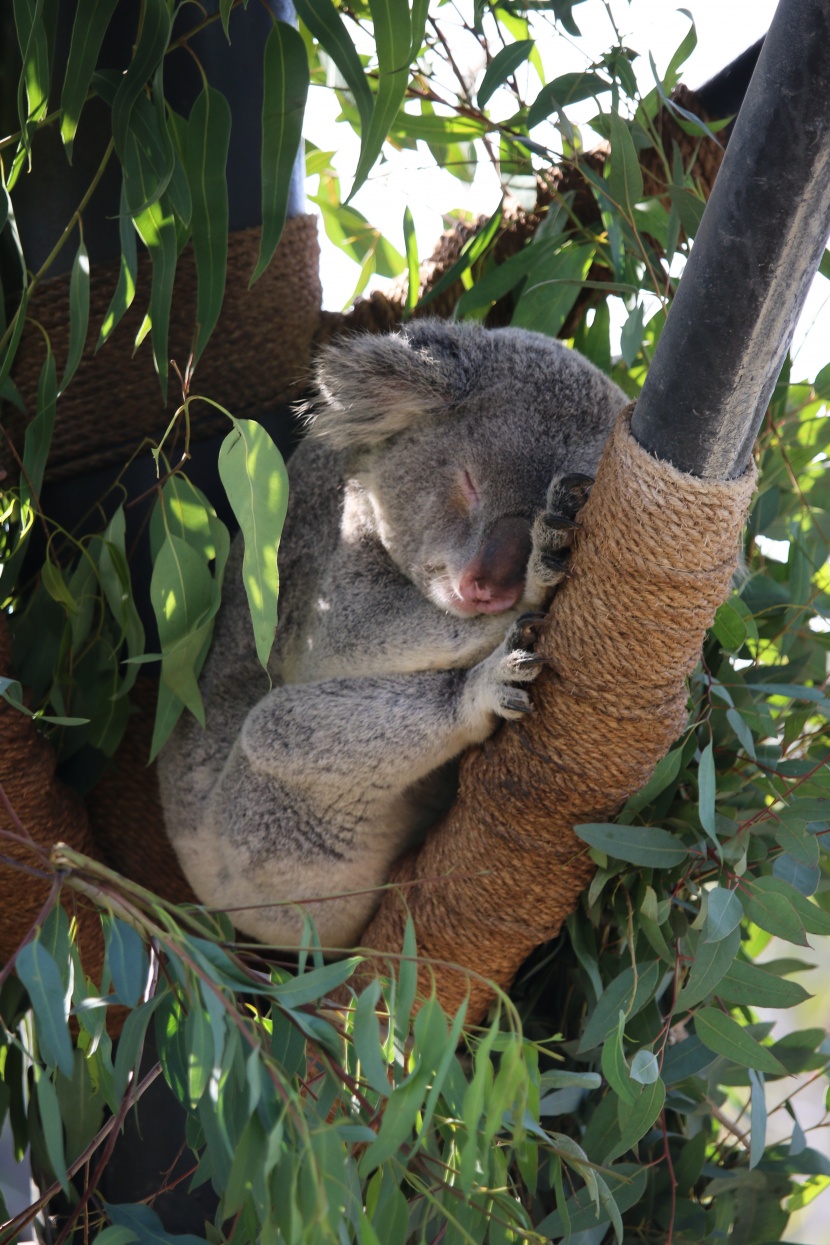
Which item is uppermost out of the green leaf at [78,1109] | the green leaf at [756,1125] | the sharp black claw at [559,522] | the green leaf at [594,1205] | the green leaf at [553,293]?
the green leaf at [553,293]

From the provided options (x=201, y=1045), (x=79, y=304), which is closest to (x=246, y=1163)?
(x=201, y=1045)

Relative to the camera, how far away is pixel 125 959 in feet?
4.07

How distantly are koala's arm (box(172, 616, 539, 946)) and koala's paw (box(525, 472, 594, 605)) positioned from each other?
221mm

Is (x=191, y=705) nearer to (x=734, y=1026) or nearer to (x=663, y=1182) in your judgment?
(x=734, y=1026)

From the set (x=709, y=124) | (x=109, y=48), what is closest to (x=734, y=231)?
(x=709, y=124)

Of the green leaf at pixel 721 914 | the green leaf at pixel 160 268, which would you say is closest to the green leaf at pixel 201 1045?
the green leaf at pixel 721 914

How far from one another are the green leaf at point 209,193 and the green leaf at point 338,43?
21 cm

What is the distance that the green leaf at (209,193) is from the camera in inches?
70.1

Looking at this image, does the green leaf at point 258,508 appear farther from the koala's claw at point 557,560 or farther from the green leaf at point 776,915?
the green leaf at point 776,915

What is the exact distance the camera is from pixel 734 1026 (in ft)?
5.00

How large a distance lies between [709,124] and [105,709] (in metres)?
1.69

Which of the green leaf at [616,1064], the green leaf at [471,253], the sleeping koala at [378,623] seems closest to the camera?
the green leaf at [616,1064]

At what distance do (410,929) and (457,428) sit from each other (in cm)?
103

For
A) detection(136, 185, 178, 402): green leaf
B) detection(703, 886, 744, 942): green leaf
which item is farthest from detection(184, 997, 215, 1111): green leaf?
detection(136, 185, 178, 402): green leaf
